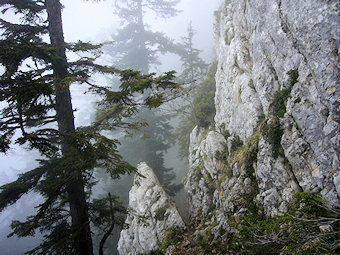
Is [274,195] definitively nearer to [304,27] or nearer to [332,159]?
[332,159]

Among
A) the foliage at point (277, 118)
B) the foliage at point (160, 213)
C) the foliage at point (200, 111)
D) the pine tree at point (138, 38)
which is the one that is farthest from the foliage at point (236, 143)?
the pine tree at point (138, 38)

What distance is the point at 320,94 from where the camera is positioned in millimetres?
5543

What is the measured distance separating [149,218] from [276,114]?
968 centimetres

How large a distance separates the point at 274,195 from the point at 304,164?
1.57 meters

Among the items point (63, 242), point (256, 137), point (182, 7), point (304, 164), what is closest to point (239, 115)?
point (256, 137)

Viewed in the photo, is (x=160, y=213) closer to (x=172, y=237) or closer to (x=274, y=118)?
(x=172, y=237)

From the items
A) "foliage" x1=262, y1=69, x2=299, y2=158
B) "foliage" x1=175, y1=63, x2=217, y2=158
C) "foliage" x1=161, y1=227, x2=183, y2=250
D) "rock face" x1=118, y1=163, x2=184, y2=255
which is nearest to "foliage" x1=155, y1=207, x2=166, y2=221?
"rock face" x1=118, y1=163, x2=184, y2=255

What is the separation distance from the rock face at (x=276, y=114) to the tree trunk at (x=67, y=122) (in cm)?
560

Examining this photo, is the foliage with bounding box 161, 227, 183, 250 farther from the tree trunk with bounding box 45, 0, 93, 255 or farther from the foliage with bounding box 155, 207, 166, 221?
the tree trunk with bounding box 45, 0, 93, 255

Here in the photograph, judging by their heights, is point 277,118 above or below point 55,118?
below

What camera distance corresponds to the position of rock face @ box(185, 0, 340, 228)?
208 inches

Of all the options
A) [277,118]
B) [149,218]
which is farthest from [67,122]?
[149,218]

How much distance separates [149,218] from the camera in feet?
39.0

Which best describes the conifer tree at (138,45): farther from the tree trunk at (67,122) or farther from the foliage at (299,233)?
the foliage at (299,233)
